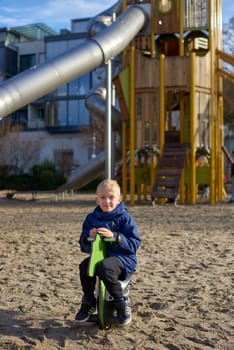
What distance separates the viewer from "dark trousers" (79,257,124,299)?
350cm

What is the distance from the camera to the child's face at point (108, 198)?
3605mm

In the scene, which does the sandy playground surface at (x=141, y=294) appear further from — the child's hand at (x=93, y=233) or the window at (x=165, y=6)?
the window at (x=165, y=6)

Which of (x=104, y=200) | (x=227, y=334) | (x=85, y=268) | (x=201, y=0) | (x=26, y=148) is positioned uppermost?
(x=201, y=0)

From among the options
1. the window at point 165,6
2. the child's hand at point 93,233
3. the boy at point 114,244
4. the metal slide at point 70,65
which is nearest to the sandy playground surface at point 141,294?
the boy at point 114,244

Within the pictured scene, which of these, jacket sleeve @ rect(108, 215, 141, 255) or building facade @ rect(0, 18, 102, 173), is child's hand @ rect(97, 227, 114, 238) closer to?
jacket sleeve @ rect(108, 215, 141, 255)

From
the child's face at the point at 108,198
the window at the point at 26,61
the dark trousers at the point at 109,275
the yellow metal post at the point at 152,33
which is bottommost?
the dark trousers at the point at 109,275

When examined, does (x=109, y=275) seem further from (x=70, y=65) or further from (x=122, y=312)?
(x=70, y=65)

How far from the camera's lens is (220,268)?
5.94m

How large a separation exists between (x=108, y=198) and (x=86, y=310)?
2.67 feet

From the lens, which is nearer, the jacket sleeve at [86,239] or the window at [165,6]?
the jacket sleeve at [86,239]

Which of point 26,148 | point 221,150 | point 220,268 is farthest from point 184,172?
point 26,148

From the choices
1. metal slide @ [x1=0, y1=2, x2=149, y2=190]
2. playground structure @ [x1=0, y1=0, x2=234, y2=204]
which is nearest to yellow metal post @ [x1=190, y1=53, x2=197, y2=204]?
playground structure @ [x1=0, y1=0, x2=234, y2=204]

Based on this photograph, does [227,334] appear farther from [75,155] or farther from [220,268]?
[75,155]

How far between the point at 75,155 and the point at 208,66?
88.5 ft
